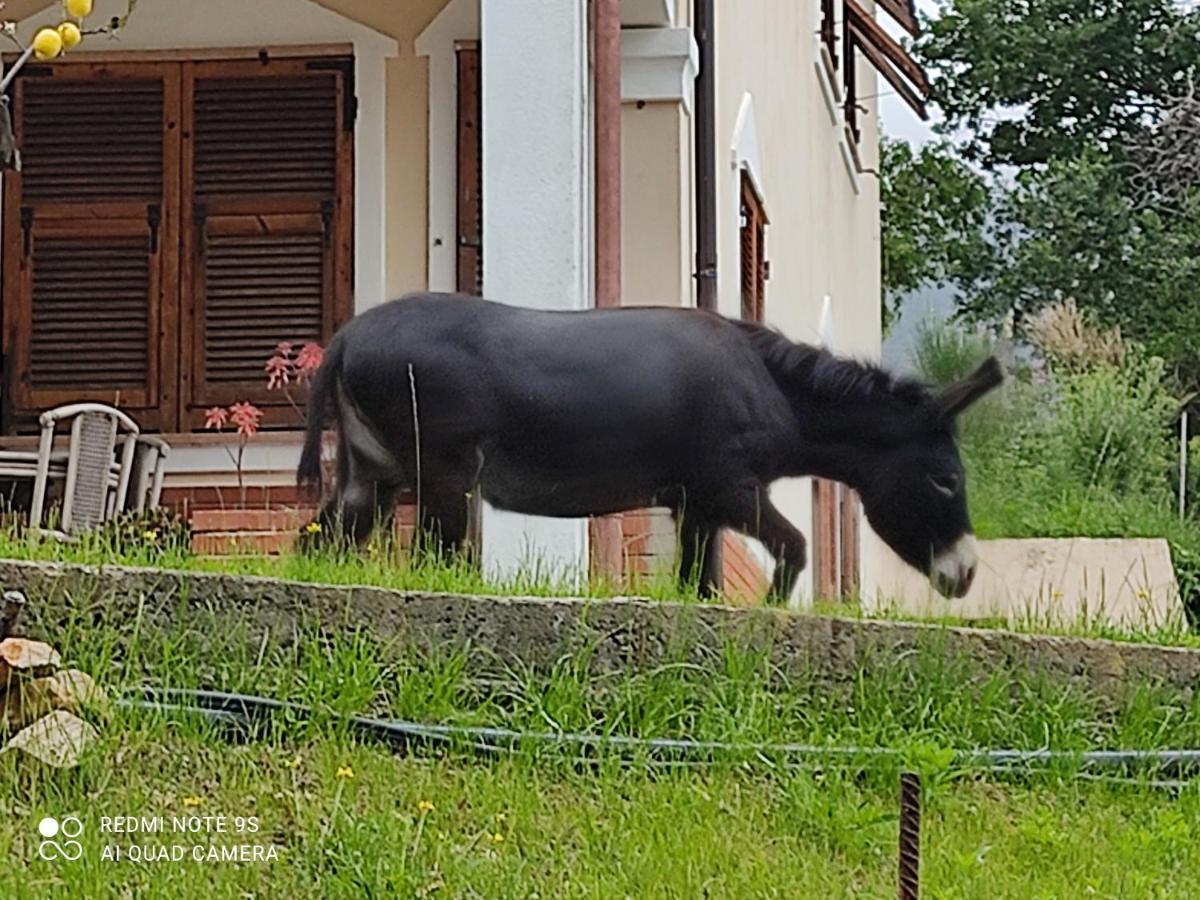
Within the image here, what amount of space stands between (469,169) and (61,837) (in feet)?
20.4

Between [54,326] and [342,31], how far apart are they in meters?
1.87

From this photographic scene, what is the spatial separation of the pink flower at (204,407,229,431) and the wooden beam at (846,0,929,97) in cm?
1005

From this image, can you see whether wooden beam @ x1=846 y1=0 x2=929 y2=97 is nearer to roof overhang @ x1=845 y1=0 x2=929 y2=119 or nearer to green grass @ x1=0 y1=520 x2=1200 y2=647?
roof overhang @ x1=845 y1=0 x2=929 y2=119

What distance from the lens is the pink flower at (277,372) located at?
913 cm

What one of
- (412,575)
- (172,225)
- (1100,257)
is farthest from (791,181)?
(1100,257)

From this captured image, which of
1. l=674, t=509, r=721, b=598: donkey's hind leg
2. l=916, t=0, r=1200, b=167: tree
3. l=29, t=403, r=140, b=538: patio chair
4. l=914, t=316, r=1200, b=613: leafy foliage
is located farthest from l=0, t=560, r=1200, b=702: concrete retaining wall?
l=916, t=0, r=1200, b=167: tree

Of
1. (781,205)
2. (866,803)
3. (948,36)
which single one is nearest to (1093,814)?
(866,803)

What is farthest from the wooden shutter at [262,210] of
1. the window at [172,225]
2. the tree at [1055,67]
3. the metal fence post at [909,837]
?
the tree at [1055,67]

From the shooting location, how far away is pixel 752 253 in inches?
482

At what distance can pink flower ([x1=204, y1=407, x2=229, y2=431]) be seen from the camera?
9.52m

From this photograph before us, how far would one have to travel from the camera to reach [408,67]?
1015cm

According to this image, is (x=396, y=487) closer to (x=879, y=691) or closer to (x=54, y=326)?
(x=879, y=691)

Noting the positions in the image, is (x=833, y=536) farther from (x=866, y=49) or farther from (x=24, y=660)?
(x=24, y=660)

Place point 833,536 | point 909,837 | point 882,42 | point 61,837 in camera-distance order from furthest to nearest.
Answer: point 882,42 < point 833,536 < point 61,837 < point 909,837
